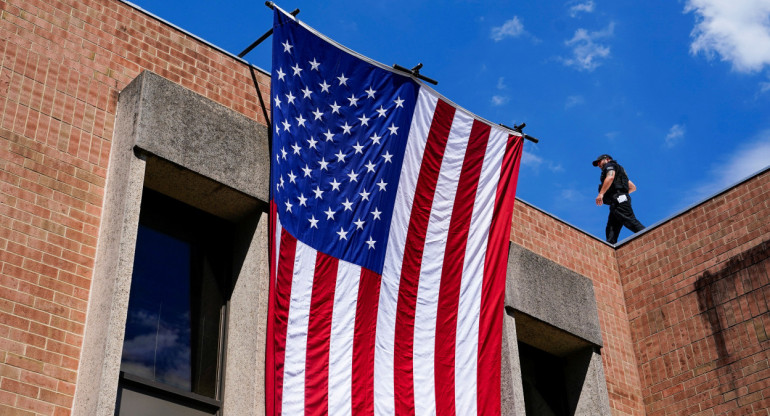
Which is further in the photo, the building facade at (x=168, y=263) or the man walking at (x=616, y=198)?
the man walking at (x=616, y=198)

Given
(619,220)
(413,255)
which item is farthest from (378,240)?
(619,220)

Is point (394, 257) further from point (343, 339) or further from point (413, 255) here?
point (343, 339)

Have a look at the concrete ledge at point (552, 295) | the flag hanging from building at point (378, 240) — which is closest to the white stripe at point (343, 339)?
the flag hanging from building at point (378, 240)

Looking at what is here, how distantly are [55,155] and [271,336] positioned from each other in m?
2.59

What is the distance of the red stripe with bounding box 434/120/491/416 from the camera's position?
1091 cm

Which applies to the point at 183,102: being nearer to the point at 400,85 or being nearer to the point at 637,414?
the point at 400,85

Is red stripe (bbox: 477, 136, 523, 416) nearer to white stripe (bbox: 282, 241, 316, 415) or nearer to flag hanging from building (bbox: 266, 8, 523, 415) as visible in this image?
flag hanging from building (bbox: 266, 8, 523, 415)

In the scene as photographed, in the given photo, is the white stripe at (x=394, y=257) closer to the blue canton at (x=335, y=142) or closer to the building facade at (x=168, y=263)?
the blue canton at (x=335, y=142)

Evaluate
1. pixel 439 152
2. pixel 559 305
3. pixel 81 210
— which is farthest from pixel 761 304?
pixel 81 210

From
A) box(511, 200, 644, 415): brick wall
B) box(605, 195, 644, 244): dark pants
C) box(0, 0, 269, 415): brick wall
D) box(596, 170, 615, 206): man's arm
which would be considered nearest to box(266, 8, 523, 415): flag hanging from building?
box(0, 0, 269, 415): brick wall

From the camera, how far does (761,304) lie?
44.1 feet

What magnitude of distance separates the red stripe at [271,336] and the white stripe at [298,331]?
118 mm

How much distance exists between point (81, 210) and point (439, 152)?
14.3 feet

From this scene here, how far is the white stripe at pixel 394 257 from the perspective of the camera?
10312 millimetres
